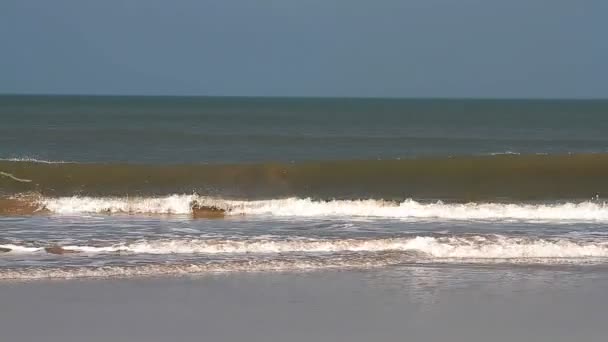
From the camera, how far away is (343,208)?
57.1 feet

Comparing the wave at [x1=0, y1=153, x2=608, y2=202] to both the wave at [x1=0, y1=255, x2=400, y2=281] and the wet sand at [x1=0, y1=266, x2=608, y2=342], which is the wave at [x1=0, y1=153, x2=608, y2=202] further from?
the wet sand at [x1=0, y1=266, x2=608, y2=342]

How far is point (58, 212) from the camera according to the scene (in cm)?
1705

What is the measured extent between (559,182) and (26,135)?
32.8m

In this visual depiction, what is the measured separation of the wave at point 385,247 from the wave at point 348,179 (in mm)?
6732

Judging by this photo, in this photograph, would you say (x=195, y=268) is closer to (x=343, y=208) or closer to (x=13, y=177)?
(x=343, y=208)

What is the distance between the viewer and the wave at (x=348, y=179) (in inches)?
805

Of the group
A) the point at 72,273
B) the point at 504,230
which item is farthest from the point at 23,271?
Result: the point at 504,230

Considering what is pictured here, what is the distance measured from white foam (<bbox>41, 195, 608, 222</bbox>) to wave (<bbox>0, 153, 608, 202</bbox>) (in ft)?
6.92

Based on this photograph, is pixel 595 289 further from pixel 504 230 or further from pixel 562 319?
pixel 504 230

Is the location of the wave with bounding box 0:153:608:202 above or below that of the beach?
above

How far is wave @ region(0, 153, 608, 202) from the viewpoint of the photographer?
2045 cm

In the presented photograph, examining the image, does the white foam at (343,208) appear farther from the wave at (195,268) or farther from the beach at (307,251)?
the wave at (195,268)

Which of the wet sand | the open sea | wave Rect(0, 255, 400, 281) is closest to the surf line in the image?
the open sea

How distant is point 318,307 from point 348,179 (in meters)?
13.2
